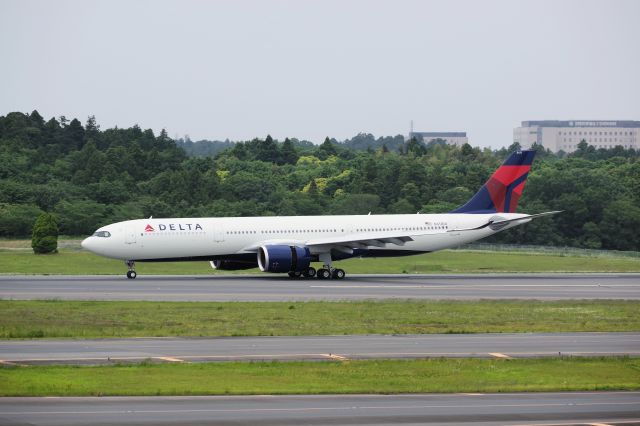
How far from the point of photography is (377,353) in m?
32.5

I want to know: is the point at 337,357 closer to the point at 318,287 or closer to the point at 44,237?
the point at 318,287

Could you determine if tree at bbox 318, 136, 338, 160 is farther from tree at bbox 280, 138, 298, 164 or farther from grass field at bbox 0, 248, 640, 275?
grass field at bbox 0, 248, 640, 275

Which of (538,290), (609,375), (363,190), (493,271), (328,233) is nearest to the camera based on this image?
(609,375)

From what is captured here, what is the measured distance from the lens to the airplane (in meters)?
62.6

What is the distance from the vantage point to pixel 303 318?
42156 millimetres

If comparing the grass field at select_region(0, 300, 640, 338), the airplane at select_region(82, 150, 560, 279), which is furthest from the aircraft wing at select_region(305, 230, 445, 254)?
the grass field at select_region(0, 300, 640, 338)

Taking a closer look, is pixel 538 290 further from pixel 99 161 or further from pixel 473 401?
pixel 99 161

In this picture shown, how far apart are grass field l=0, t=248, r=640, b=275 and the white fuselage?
188 inches

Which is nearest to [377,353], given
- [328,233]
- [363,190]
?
[328,233]

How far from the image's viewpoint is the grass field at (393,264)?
72.2 m

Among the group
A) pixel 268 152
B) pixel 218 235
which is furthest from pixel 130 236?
pixel 268 152

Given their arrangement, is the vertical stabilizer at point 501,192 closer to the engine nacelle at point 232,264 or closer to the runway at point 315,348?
the engine nacelle at point 232,264

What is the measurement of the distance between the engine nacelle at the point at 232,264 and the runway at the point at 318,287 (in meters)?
0.69

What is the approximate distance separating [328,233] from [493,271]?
13251 mm
